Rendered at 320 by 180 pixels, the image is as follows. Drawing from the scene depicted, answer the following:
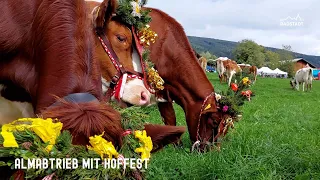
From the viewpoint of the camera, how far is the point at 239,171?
4.15 meters

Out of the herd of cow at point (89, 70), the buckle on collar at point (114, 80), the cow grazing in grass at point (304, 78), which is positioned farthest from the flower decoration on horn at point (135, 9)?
the cow grazing in grass at point (304, 78)

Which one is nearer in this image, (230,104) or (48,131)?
(48,131)

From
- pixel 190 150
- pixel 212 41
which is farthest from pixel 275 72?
pixel 212 41

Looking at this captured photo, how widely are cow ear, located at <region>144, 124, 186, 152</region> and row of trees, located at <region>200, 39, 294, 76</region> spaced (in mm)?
55982

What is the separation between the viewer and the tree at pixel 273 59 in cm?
8681

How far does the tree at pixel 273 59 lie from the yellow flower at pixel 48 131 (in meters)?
87.2

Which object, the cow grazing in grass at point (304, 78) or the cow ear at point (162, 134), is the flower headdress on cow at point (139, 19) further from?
the cow grazing in grass at point (304, 78)

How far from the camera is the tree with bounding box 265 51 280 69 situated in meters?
86.8

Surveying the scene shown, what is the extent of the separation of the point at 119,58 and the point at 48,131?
8.43ft

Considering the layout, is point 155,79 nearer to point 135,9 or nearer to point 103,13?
point 135,9

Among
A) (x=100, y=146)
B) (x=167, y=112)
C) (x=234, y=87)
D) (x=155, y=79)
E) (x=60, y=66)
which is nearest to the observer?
(x=100, y=146)

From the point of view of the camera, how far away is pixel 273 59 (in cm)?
8988

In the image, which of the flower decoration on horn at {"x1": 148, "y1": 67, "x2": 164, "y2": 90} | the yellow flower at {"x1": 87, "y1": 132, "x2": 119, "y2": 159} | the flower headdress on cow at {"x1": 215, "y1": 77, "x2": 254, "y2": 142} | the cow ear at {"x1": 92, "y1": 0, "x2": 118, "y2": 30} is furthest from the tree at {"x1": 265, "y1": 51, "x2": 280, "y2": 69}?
the yellow flower at {"x1": 87, "y1": 132, "x2": 119, "y2": 159}

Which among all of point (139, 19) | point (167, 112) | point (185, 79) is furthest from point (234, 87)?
point (139, 19)
